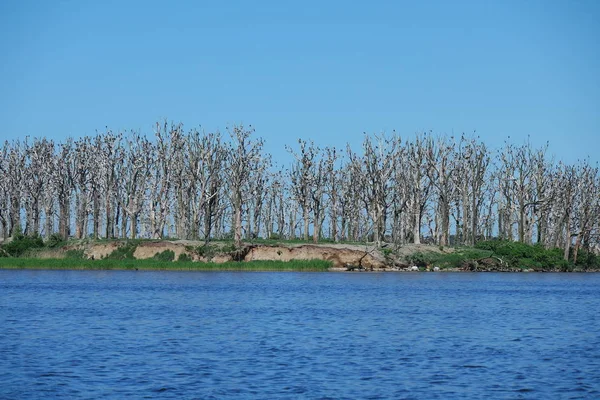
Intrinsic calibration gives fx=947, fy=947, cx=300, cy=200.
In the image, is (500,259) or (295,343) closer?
(295,343)

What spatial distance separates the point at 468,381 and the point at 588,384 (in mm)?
2761

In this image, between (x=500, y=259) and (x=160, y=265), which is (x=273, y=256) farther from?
(x=500, y=259)

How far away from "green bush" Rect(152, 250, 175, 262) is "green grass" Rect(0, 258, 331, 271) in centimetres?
267

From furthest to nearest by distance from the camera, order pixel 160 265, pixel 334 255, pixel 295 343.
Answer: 1. pixel 334 255
2. pixel 160 265
3. pixel 295 343

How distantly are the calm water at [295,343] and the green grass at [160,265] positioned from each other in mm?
17171

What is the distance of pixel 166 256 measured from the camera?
77812mm

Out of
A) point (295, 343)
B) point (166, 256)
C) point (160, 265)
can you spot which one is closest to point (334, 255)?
point (166, 256)

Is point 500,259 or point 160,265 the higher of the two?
point 500,259

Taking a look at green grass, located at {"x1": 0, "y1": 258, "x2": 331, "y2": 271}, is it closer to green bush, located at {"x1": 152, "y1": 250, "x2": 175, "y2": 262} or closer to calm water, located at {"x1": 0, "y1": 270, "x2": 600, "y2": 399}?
green bush, located at {"x1": 152, "y1": 250, "x2": 175, "y2": 262}

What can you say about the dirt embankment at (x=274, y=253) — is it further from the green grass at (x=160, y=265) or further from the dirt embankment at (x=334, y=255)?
the green grass at (x=160, y=265)

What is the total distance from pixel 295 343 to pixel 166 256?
4991cm

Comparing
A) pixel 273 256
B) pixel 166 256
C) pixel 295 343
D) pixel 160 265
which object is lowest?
pixel 295 343

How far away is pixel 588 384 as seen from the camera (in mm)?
22109

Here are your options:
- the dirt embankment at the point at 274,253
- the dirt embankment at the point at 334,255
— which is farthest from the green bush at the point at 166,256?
the dirt embankment at the point at 334,255
